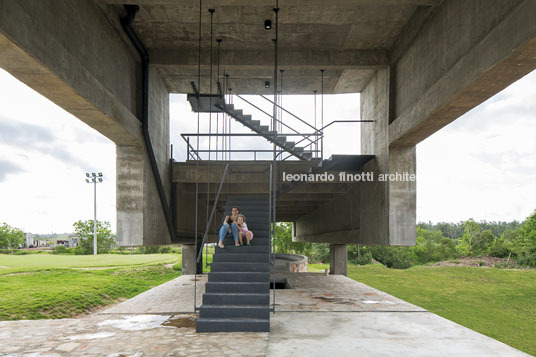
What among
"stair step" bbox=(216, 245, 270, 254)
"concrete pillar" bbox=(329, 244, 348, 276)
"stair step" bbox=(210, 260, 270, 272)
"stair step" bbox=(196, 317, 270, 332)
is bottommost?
"concrete pillar" bbox=(329, 244, 348, 276)

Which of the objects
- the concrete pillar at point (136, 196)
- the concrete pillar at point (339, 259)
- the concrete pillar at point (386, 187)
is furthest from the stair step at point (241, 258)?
the concrete pillar at point (339, 259)

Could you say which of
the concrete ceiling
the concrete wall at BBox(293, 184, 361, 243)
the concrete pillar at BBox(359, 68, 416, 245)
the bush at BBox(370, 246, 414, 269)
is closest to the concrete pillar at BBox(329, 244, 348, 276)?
the concrete wall at BBox(293, 184, 361, 243)

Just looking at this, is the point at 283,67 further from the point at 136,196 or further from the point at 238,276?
the point at 238,276

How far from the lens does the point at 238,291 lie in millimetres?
6965

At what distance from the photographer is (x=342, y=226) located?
15461 mm

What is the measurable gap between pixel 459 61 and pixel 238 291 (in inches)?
217

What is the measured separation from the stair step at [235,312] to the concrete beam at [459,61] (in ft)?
16.0

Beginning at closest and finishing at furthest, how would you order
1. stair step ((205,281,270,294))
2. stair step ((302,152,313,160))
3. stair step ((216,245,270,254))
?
stair step ((205,281,270,294)) < stair step ((216,245,270,254)) < stair step ((302,152,313,160))

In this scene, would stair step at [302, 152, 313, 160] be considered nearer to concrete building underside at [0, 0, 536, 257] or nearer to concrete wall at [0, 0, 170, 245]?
concrete building underside at [0, 0, 536, 257]

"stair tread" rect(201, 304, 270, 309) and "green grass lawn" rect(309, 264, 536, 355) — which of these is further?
"green grass lawn" rect(309, 264, 536, 355)

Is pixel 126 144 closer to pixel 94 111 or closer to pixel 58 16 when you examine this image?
pixel 94 111

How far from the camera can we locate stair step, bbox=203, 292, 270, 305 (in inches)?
264

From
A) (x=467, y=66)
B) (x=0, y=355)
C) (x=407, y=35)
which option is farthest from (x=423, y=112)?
(x=0, y=355)

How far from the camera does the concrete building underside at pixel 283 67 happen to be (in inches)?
227
